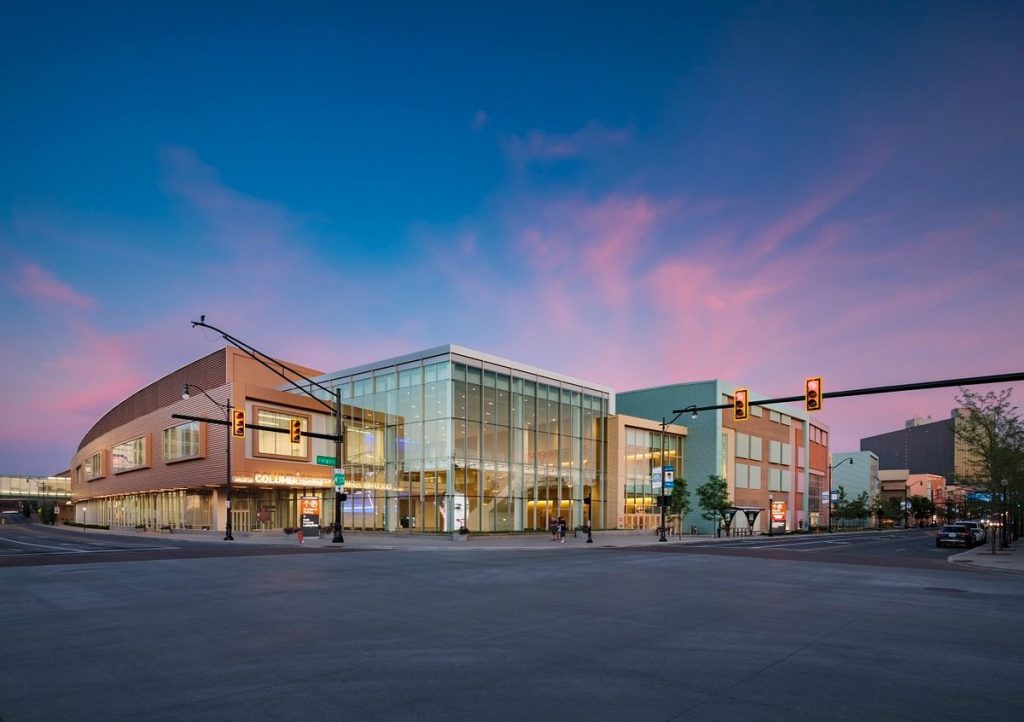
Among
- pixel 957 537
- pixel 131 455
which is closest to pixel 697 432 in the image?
pixel 957 537

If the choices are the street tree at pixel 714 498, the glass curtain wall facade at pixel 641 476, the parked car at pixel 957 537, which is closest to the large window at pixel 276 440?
the glass curtain wall facade at pixel 641 476

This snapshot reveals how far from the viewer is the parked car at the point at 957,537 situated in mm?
48938

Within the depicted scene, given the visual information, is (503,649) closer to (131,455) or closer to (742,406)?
(742,406)

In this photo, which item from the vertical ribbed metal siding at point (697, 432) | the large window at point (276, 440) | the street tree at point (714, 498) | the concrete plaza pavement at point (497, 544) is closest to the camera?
the concrete plaza pavement at point (497, 544)

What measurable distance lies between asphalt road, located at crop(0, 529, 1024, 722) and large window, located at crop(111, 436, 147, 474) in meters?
61.6

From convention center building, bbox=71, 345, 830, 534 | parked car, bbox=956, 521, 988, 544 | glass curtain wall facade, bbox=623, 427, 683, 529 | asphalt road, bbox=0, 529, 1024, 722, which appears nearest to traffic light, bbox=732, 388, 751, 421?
asphalt road, bbox=0, 529, 1024, 722

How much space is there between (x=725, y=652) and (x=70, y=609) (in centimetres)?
1300

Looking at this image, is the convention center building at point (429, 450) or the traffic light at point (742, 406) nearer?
the traffic light at point (742, 406)

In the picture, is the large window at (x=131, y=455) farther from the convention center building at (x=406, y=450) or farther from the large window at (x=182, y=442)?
the large window at (x=182, y=442)

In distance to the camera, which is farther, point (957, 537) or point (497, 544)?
point (957, 537)

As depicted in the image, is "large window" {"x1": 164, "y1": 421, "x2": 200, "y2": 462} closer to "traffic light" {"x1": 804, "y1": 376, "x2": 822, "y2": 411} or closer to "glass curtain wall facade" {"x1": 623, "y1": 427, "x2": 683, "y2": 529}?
"glass curtain wall facade" {"x1": 623, "y1": 427, "x2": 683, "y2": 529}

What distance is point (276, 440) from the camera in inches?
2434

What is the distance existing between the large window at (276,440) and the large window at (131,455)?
885 inches

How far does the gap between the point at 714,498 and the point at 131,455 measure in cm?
6406
